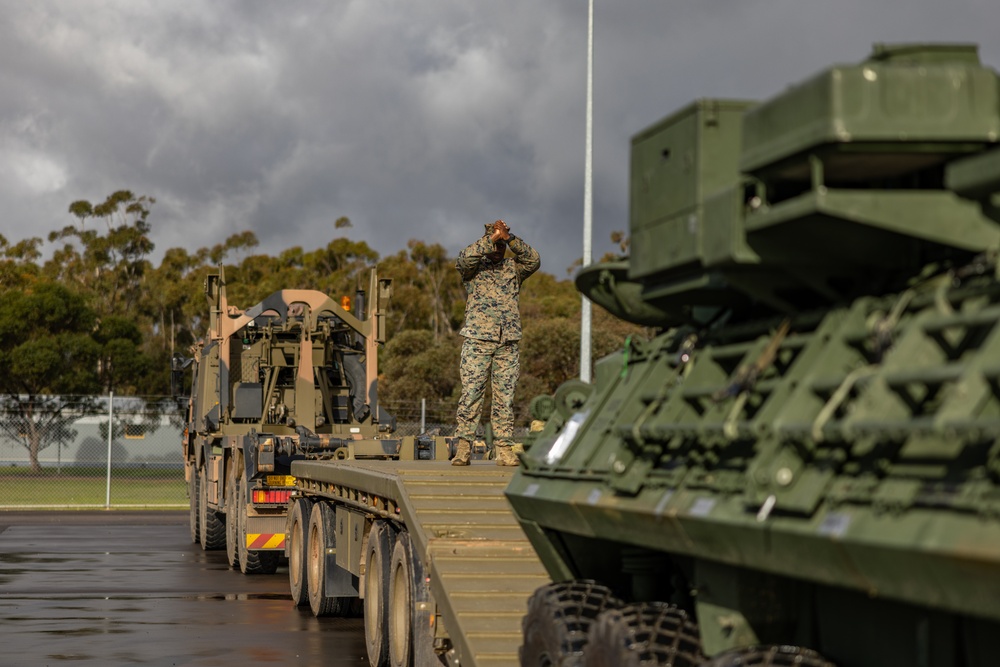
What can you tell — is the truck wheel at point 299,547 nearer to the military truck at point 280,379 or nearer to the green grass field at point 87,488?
the military truck at point 280,379

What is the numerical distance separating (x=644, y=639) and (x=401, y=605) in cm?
506

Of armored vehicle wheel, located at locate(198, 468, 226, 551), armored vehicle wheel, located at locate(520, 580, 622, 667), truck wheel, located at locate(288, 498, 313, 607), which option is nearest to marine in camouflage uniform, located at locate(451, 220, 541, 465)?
truck wheel, located at locate(288, 498, 313, 607)

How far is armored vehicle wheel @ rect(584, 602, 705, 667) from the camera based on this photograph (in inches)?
232

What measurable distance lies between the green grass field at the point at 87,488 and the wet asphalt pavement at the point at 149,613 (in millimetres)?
12229

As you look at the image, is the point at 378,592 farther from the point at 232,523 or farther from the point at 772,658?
the point at 232,523

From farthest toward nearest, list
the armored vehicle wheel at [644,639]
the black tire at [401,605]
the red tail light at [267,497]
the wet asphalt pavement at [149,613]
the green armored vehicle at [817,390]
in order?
the red tail light at [267,497] < the wet asphalt pavement at [149,613] < the black tire at [401,605] < the armored vehicle wheel at [644,639] < the green armored vehicle at [817,390]

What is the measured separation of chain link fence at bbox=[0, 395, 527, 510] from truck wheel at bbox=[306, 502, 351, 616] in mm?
17549

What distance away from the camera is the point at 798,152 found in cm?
491

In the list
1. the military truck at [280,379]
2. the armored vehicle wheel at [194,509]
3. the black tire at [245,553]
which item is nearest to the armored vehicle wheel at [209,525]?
the military truck at [280,379]

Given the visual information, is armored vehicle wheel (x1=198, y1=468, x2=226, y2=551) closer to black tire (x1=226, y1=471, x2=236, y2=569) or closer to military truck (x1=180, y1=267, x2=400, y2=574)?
military truck (x1=180, y1=267, x2=400, y2=574)

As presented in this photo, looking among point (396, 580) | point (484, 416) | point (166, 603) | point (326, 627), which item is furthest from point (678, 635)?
point (484, 416)

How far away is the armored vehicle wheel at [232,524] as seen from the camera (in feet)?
63.7

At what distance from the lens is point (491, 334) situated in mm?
12336

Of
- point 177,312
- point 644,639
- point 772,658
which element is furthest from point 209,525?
point 177,312
